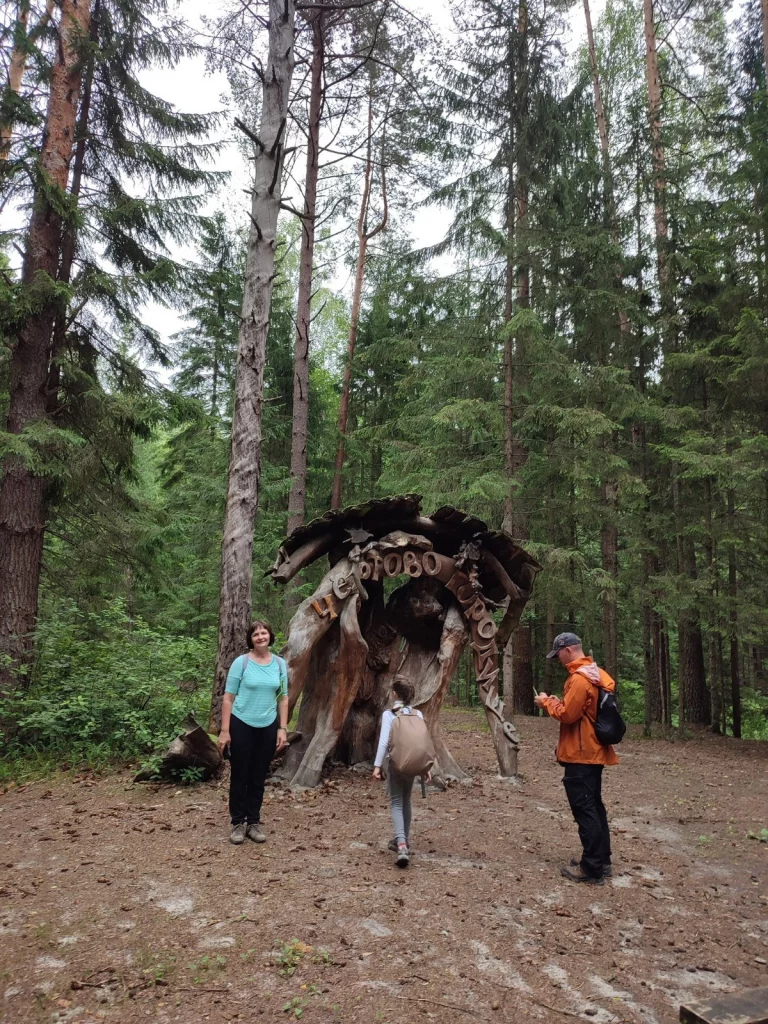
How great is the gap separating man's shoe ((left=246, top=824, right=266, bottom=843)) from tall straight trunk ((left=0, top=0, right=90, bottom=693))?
4389mm

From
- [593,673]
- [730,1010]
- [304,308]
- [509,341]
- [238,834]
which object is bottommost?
→ [238,834]

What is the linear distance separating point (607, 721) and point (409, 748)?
146cm

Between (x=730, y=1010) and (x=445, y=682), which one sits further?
(x=445, y=682)

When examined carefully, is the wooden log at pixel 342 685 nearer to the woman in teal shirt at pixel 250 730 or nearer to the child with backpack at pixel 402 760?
the woman in teal shirt at pixel 250 730

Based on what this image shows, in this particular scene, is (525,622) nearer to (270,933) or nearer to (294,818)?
(294,818)

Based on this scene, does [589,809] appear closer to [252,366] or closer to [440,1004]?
[440,1004]

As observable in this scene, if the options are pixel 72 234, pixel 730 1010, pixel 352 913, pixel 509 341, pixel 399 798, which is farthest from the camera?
pixel 509 341

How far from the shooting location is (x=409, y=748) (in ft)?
16.0

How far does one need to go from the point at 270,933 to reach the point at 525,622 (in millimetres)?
12022

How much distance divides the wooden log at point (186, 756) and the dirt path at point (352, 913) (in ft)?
0.79

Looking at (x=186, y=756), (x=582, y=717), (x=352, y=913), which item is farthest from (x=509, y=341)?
(x=352, y=913)

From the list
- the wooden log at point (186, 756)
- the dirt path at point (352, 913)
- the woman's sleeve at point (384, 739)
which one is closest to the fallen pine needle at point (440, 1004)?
the dirt path at point (352, 913)

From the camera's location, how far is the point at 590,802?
191 inches

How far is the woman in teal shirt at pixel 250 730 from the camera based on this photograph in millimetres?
5250
